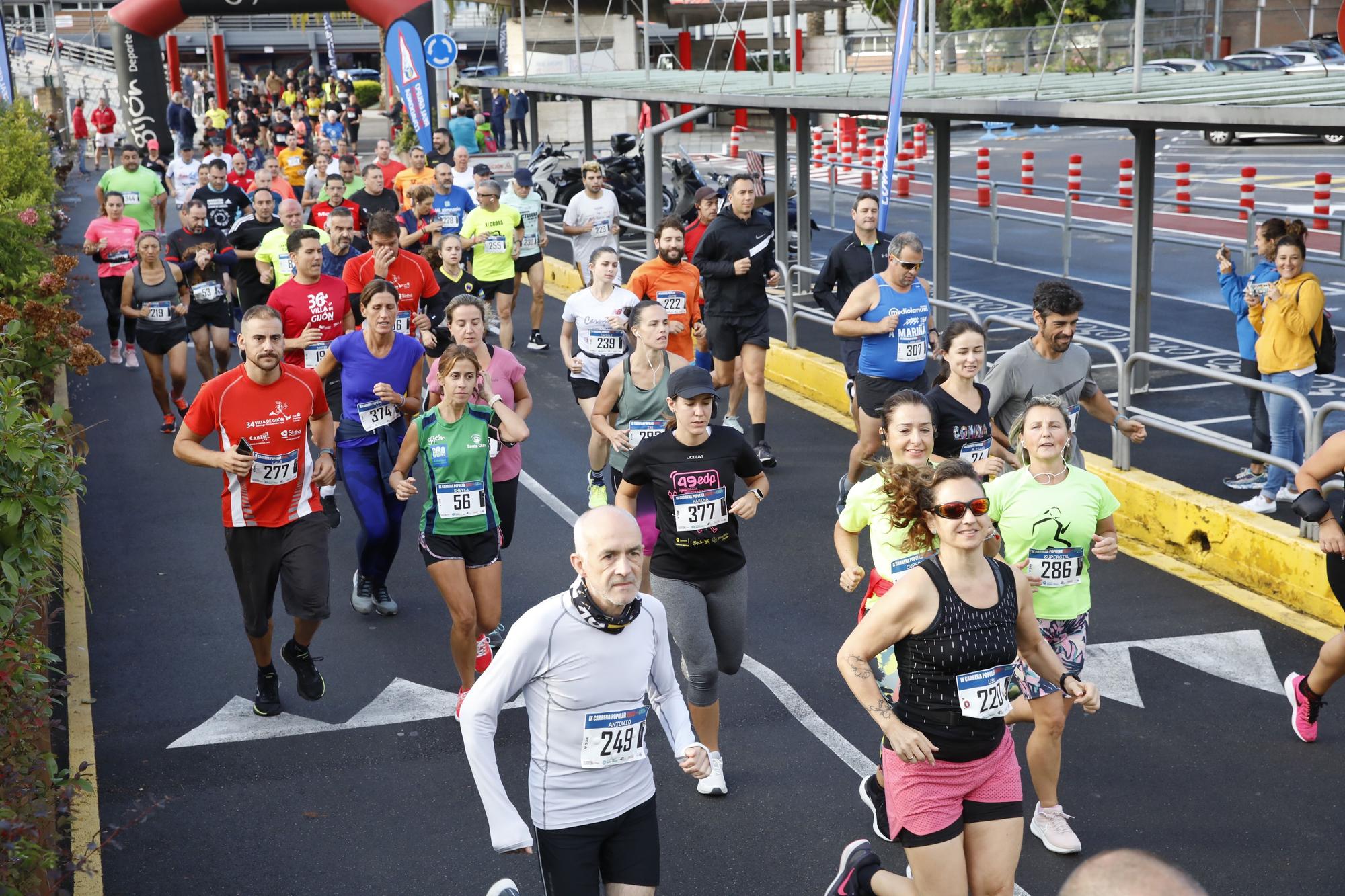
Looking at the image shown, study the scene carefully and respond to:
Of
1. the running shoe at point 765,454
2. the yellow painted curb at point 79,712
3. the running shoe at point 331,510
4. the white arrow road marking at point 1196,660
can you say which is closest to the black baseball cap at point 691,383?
the white arrow road marking at point 1196,660

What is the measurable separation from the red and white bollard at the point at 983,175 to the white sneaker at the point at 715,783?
72.0 feet

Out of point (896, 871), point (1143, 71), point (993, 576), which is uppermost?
point (1143, 71)

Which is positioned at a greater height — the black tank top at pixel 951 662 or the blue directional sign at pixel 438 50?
the blue directional sign at pixel 438 50

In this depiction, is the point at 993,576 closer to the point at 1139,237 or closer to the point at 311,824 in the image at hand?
the point at 311,824

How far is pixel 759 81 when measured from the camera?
1991cm

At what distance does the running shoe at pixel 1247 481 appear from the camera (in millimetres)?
10445

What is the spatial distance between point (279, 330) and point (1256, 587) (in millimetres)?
5808

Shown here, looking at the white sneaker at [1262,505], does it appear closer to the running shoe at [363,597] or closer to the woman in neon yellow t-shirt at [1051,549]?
the woman in neon yellow t-shirt at [1051,549]

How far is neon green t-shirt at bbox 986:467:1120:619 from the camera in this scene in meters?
5.86

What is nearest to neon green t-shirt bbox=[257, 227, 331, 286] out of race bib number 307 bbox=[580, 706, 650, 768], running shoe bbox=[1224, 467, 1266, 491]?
running shoe bbox=[1224, 467, 1266, 491]

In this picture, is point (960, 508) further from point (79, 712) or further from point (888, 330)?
point (888, 330)

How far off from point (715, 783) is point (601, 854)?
196 cm

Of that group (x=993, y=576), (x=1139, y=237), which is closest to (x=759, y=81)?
(x=1139, y=237)

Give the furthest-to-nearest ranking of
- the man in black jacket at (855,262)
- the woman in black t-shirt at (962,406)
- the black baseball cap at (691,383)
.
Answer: the man in black jacket at (855,262), the woman in black t-shirt at (962,406), the black baseball cap at (691,383)
